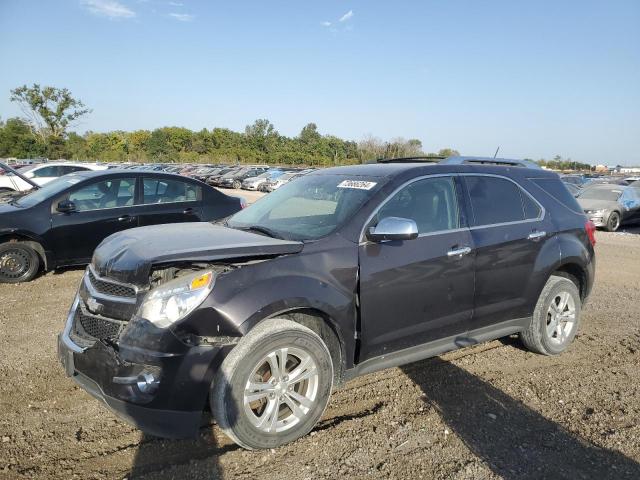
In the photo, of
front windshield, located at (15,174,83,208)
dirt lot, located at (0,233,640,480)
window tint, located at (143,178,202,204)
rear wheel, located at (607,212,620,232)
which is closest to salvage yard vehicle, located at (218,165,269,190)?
rear wheel, located at (607,212,620,232)

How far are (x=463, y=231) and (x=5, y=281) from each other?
6.40 meters

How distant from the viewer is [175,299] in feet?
9.24

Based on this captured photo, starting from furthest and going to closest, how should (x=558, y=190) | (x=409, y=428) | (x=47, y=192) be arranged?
(x=47, y=192)
(x=558, y=190)
(x=409, y=428)

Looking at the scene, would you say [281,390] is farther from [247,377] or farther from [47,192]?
Result: [47,192]

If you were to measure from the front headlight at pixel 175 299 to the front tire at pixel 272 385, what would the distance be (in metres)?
0.37

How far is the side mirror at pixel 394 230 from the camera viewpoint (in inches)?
131

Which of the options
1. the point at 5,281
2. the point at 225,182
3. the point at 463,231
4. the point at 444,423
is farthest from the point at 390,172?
the point at 225,182

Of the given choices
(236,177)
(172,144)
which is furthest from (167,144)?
(236,177)

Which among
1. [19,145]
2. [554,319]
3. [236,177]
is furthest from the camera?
[19,145]

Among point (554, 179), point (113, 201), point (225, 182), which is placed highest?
point (554, 179)

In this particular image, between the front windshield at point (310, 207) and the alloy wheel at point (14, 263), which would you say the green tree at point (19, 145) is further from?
the front windshield at point (310, 207)

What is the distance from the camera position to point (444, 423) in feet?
11.2

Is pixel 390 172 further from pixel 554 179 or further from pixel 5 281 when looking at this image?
pixel 5 281

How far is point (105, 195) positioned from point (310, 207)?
470cm
